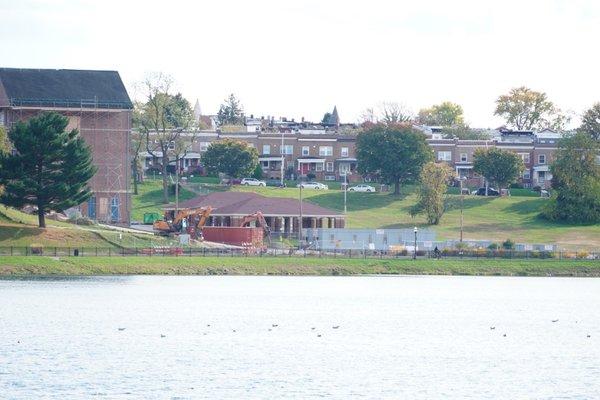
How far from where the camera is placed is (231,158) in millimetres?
179625

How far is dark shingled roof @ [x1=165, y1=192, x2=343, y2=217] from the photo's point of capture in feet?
454

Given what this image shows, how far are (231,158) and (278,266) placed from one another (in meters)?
71.9

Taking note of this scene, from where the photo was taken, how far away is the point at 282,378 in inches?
2222

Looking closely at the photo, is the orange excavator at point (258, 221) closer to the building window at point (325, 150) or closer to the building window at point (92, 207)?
the building window at point (92, 207)

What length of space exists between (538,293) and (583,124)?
84605mm

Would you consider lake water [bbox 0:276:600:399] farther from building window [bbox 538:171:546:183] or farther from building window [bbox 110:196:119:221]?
building window [bbox 538:171:546:183]

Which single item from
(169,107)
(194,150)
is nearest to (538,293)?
(169,107)

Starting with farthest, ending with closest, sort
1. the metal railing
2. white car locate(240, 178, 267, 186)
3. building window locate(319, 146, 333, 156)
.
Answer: building window locate(319, 146, 333, 156) < white car locate(240, 178, 267, 186) < the metal railing

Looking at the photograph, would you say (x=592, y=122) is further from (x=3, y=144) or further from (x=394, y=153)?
(x=3, y=144)

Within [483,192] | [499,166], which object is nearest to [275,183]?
[483,192]

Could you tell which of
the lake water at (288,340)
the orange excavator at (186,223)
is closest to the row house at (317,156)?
the orange excavator at (186,223)

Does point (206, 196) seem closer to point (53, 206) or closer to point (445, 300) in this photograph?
point (53, 206)

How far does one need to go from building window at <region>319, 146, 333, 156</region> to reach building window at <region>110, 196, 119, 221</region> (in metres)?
65.0

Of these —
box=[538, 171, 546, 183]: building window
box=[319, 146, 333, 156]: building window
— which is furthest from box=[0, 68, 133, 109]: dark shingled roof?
box=[538, 171, 546, 183]: building window
